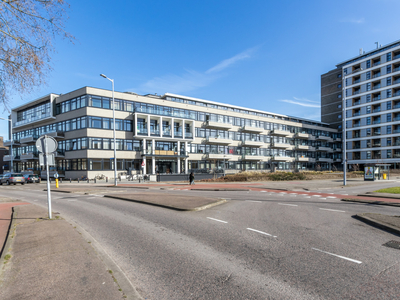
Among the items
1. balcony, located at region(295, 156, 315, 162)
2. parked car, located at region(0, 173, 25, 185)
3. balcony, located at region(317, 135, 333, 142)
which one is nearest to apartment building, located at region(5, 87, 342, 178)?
balcony, located at region(295, 156, 315, 162)

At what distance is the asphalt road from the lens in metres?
3.84

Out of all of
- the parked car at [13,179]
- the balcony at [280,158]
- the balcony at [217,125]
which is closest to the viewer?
the parked car at [13,179]

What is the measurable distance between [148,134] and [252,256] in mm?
42482

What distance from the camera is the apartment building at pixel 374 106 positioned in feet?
213

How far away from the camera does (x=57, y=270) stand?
14.4 feet

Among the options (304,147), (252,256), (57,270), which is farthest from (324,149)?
(57,270)

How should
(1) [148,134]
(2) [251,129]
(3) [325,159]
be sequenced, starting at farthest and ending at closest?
(3) [325,159] → (2) [251,129] → (1) [148,134]

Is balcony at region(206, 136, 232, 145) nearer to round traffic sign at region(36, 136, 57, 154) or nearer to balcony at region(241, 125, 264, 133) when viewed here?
balcony at region(241, 125, 264, 133)

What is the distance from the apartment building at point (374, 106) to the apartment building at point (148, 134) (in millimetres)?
18021

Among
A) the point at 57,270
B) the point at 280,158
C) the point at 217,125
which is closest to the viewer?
the point at 57,270

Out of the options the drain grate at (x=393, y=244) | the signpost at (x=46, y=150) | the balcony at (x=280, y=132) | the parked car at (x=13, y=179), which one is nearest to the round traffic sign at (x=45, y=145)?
the signpost at (x=46, y=150)

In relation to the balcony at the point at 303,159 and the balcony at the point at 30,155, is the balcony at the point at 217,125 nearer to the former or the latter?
the balcony at the point at 303,159

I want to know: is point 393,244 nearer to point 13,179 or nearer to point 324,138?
point 13,179

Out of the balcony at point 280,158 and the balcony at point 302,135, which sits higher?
the balcony at point 302,135
